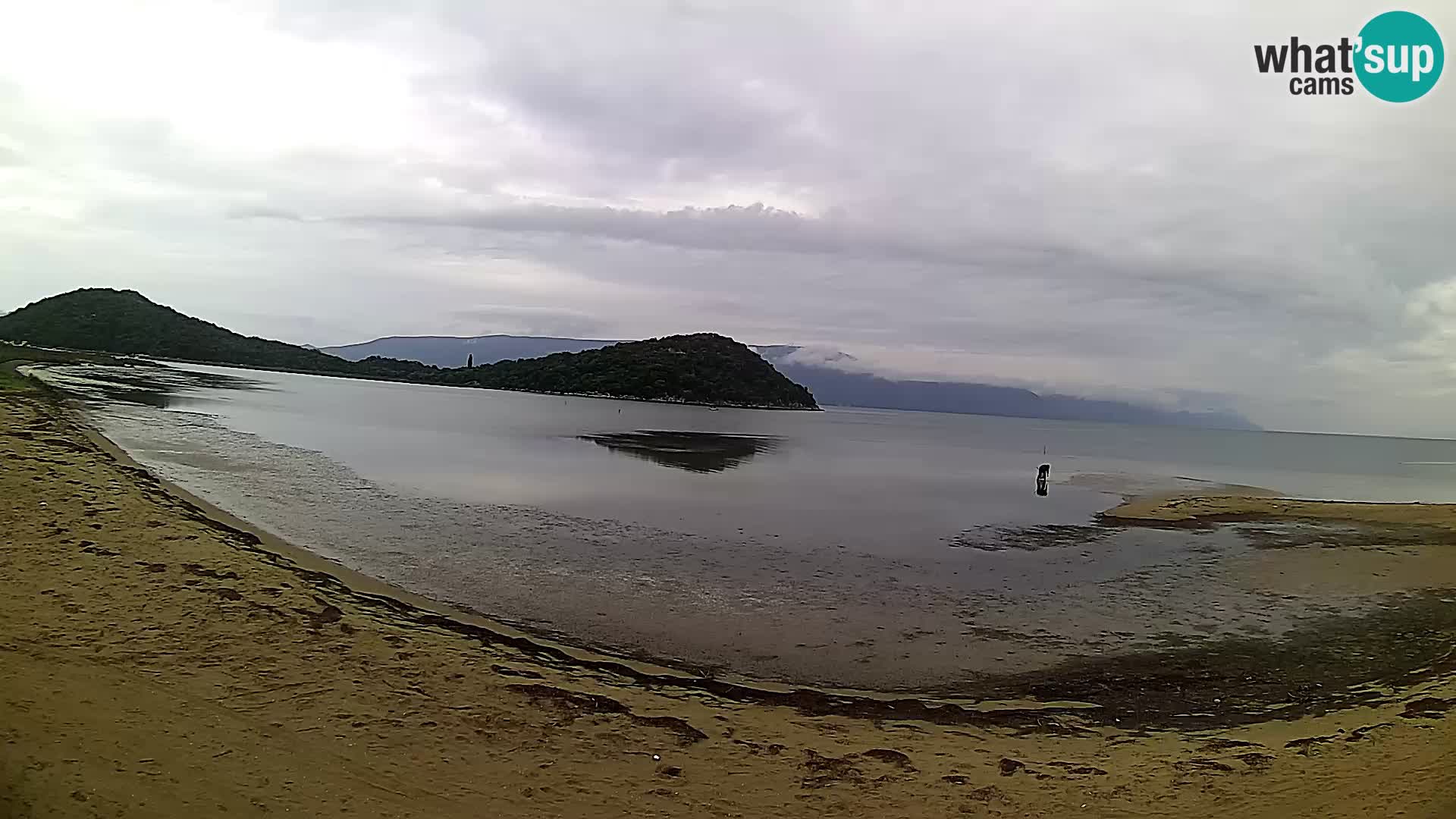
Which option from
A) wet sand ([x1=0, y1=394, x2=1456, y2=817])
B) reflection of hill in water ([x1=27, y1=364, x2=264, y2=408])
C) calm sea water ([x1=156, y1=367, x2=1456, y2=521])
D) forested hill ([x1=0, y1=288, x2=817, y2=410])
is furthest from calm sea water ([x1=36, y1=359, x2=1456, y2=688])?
forested hill ([x1=0, y1=288, x2=817, y2=410])

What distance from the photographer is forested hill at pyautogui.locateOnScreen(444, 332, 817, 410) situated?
16562 cm

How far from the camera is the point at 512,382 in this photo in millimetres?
179875

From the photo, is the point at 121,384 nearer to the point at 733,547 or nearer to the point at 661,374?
the point at 733,547

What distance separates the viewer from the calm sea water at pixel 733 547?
39.9ft

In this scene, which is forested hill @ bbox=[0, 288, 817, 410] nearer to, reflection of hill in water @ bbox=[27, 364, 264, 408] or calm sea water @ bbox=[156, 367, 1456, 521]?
reflection of hill in water @ bbox=[27, 364, 264, 408]

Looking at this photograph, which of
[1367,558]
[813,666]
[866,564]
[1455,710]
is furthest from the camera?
[1367,558]

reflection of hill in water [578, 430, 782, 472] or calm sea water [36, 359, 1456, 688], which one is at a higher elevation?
reflection of hill in water [578, 430, 782, 472]

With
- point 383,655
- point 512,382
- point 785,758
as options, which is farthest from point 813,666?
point 512,382

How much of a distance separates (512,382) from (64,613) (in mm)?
176108

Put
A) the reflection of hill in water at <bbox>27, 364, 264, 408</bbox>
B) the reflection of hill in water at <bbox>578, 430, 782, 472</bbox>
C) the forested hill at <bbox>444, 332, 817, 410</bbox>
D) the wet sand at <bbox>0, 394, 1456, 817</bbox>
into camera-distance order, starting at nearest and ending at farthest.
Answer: the wet sand at <bbox>0, 394, 1456, 817</bbox> → the reflection of hill in water at <bbox>578, 430, 782, 472</bbox> → the reflection of hill in water at <bbox>27, 364, 264, 408</bbox> → the forested hill at <bbox>444, 332, 817, 410</bbox>

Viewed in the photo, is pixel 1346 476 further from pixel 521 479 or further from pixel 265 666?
pixel 265 666

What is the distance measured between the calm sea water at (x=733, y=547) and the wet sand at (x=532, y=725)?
4.99 feet

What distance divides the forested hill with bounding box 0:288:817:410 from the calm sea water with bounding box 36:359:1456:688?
11929cm

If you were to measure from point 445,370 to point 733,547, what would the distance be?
19211 centimetres
